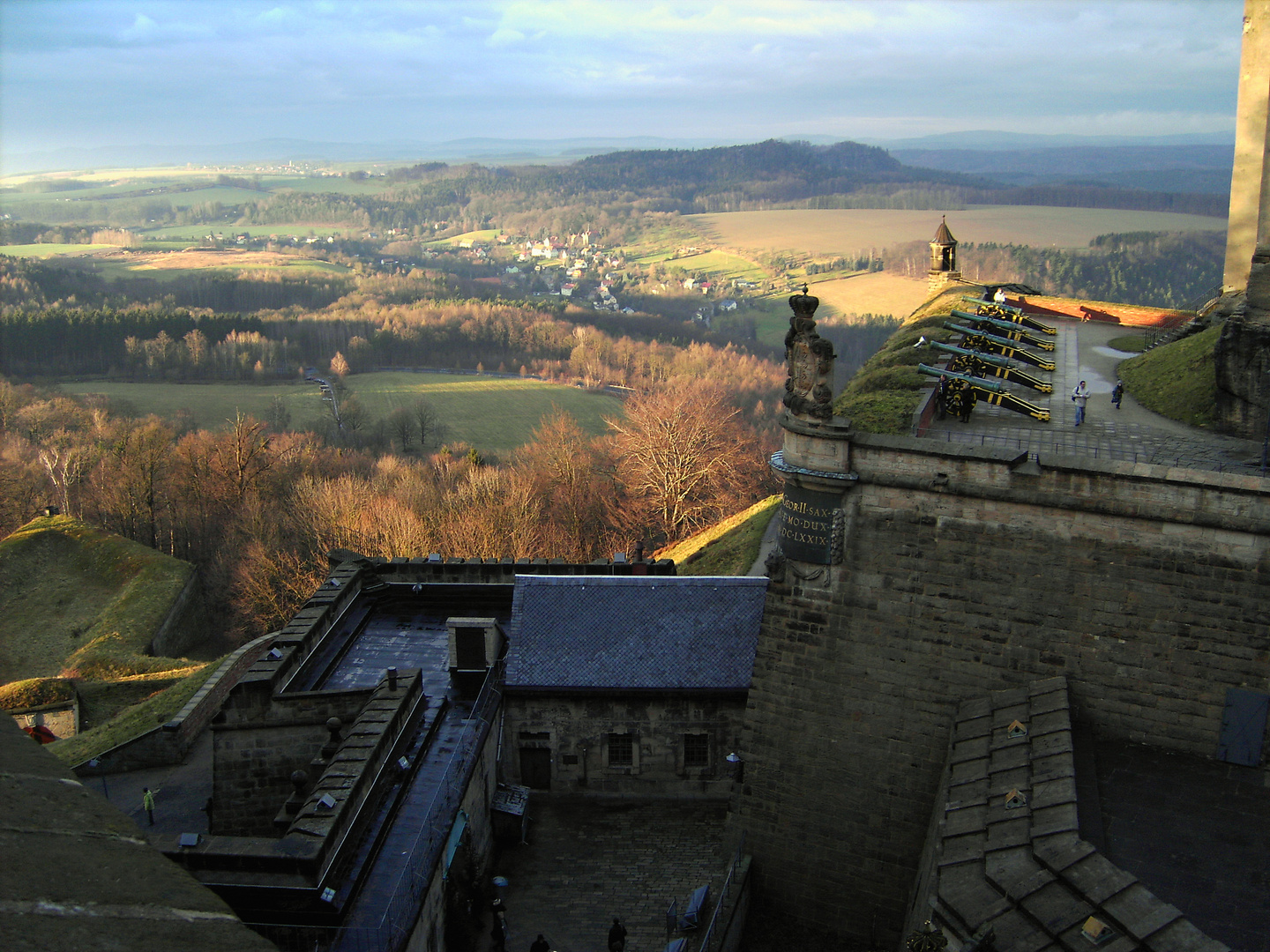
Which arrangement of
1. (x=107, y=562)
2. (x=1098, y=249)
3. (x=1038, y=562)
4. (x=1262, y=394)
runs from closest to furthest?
(x=1038, y=562)
(x=1262, y=394)
(x=107, y=562)
(x=1098, y=249)

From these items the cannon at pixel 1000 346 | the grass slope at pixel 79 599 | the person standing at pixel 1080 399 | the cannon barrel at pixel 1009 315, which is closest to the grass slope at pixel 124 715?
the grass slope at pixel 79 599

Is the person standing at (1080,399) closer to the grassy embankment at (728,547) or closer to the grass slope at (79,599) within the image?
the grassy embankment at (728,547)

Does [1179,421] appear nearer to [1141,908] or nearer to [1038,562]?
[1038,562]

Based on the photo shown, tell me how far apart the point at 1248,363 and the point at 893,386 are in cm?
839

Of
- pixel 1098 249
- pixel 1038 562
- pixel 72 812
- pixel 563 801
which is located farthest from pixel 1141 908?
pixel 1098 249

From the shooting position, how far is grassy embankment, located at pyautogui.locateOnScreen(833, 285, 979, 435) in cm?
2347

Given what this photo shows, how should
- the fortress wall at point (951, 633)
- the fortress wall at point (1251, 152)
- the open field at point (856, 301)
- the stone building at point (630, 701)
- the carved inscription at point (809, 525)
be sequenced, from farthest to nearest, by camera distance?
the open field at point (856, 301)
the fortress wall at point (1251, 152)
the stone building at point (630, 701)
the carved inscription at point (809, 525)
the fortress wall at point (951, 633)

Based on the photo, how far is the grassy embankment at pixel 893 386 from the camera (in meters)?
23.5

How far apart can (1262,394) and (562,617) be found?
1889cm

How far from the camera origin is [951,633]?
19.8 metres

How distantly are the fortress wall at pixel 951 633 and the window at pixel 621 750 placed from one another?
274 inches

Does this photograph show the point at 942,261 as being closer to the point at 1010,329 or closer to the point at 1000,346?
the point at 1010,329

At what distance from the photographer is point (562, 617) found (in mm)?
29344

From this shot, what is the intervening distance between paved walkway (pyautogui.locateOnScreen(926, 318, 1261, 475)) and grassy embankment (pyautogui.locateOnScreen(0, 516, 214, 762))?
106ft
